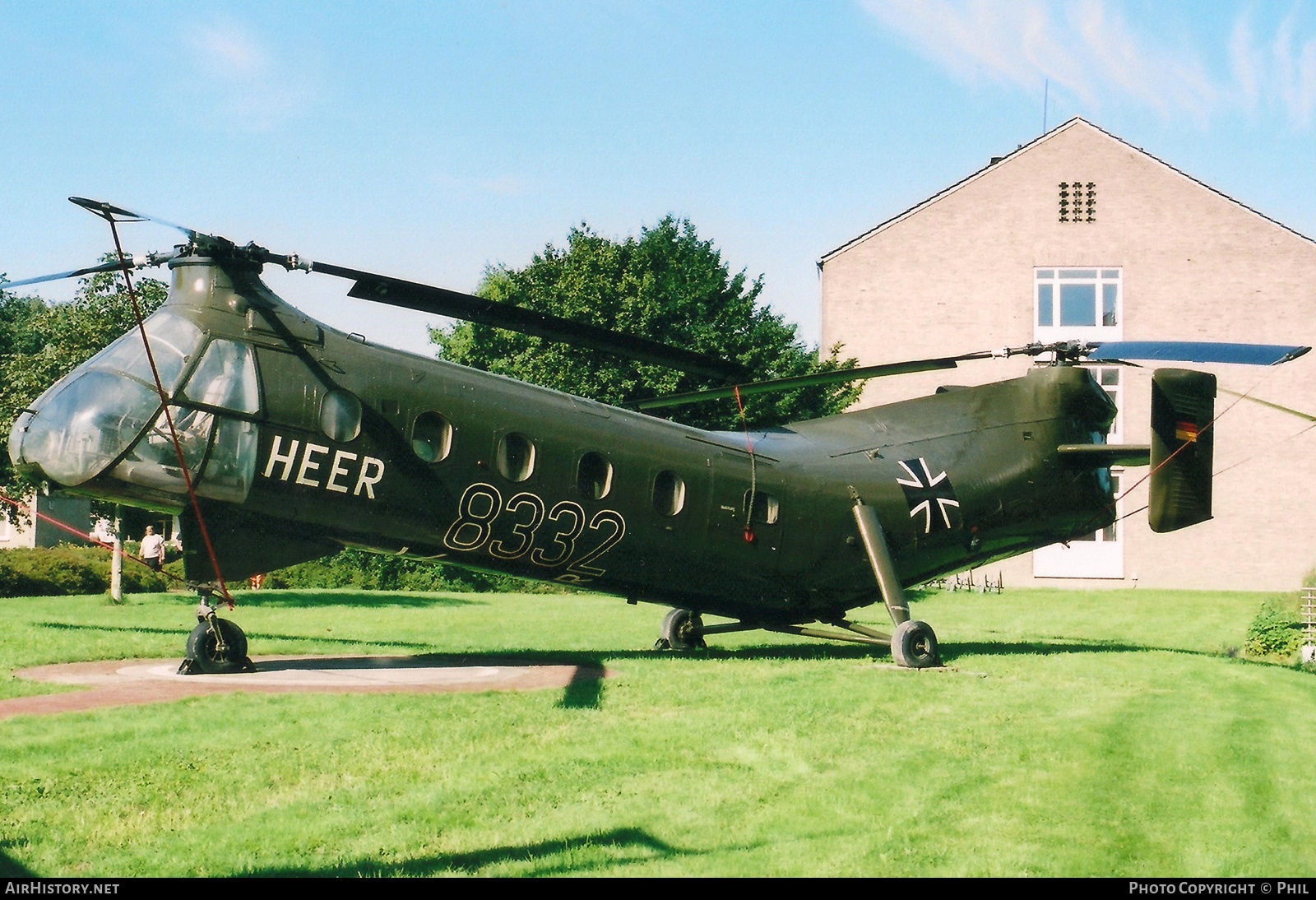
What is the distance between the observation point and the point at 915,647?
634 inches

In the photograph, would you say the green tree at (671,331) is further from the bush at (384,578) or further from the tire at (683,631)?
the tire at (683,631)

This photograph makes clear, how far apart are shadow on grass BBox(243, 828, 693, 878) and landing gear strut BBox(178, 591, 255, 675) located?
319 inches

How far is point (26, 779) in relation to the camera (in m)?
8.34

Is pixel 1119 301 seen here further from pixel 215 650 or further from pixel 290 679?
pixel 215 650

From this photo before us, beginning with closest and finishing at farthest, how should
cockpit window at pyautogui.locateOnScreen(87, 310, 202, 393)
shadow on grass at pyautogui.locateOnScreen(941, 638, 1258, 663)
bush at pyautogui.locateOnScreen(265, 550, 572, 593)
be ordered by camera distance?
cockpit window at pyautogui.locateOnScreen(87, 310, 202, 393)
shadow on grass at pyautogui.locateOnScreen(941, 638, 1258, 663)
bush at pyautogui.locateOnScreen(265, 550, 572, 593)

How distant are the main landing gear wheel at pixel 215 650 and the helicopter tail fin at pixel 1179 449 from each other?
13.5 m

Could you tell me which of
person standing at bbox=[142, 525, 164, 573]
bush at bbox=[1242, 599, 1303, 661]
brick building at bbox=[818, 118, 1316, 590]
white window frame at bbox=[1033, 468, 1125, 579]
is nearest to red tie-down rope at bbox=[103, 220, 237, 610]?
person standing at bbox=[142, 525, 164, 573]

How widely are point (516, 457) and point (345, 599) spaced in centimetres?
2199

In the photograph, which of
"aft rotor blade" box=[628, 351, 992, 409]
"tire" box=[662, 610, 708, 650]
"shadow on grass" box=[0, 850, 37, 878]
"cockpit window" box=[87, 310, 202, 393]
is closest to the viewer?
"shadow on grass" box=[0, 850, 37, 878]

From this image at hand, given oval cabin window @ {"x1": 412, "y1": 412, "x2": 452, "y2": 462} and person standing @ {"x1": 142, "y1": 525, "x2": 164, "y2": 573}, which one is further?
person standing @ {"x1": 142, "y1": 525, "x2": 164, "y2": 573}

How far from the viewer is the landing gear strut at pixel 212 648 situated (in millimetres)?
14117

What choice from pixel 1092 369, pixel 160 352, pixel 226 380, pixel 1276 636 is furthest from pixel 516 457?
pixel 1092 369

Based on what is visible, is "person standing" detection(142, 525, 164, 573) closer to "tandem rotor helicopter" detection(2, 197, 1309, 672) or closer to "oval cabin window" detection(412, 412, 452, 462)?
"tandem rotor helicopter" detection(2, 197, 1309, 672)

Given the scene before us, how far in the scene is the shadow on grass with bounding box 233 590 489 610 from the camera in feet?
105
